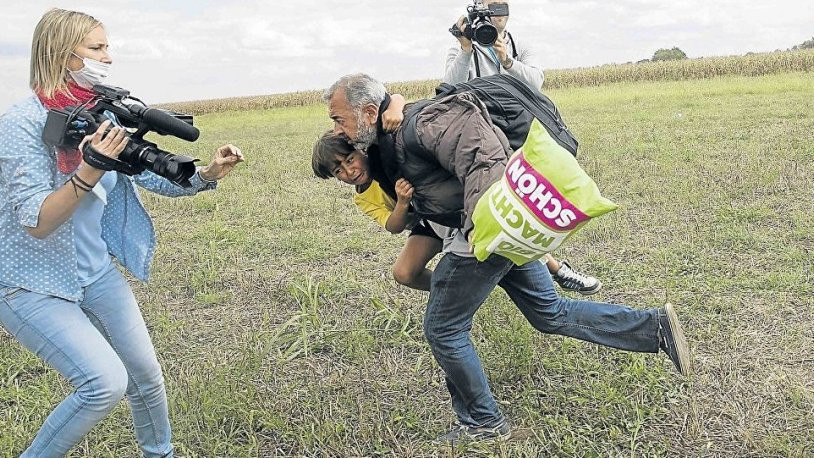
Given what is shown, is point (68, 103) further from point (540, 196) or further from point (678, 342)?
point (678, 342)

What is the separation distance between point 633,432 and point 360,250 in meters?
3.66

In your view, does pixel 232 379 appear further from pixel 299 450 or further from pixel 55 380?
pixel 55 380

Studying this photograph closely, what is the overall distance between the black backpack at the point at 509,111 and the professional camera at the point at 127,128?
32.6 inches

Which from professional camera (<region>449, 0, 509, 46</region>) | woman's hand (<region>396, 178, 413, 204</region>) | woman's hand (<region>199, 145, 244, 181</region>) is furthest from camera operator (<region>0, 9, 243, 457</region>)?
professional camera (<region>449, 0, 509, 46</region>)

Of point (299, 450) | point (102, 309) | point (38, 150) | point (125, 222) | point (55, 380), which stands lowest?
point (55, 380)

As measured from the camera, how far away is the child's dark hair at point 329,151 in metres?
3.24

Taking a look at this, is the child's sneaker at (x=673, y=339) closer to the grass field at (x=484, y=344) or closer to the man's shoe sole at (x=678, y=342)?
the man's shoe sole at (x=678, y=342)

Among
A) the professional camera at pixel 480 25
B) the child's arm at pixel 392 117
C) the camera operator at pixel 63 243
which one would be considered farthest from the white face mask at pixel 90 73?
the professional camera at pixel 480 25

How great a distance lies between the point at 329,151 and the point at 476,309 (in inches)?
35.3

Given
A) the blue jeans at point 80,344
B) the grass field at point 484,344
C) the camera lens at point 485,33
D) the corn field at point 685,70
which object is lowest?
the corn field at point 685,70

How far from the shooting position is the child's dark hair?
3.24 m

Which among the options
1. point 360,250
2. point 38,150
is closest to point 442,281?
point 38,150

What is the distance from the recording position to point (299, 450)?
3510mm

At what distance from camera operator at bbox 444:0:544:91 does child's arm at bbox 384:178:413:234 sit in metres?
1.23
